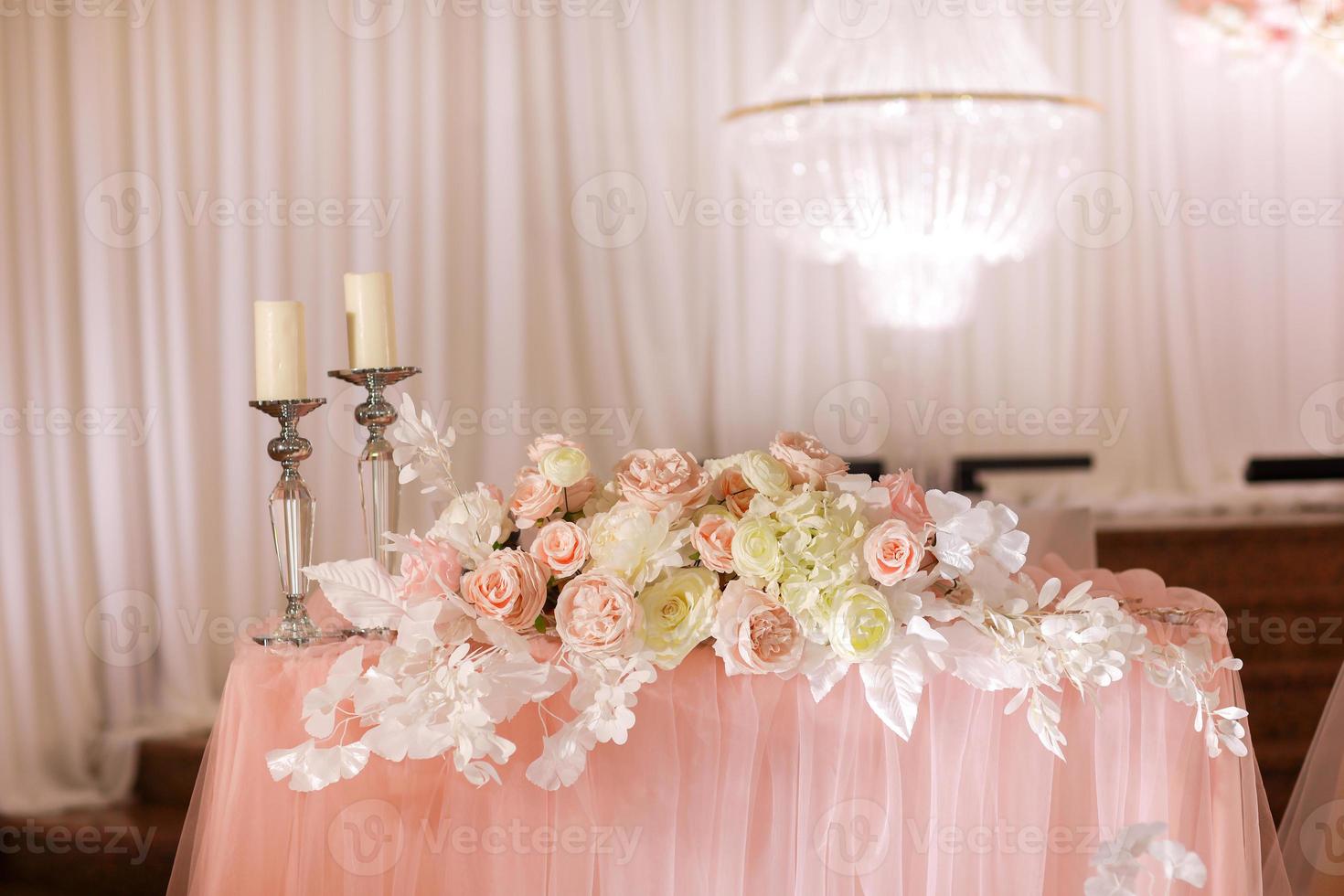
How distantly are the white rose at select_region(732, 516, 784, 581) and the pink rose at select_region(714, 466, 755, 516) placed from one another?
11 centimetres

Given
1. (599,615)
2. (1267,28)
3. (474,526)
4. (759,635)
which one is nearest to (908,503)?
(759,635)

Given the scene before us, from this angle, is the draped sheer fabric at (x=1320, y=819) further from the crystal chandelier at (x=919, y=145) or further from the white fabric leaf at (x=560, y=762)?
the crystal chandelier at (x=919, y=145)

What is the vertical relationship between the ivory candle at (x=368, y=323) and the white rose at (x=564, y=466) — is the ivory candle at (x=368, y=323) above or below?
above

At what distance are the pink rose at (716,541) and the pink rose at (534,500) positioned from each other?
0.56 ft

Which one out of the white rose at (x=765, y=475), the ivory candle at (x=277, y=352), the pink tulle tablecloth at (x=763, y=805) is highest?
the ivory candle at (x=277, y=352)

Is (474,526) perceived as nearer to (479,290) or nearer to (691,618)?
(691,618)

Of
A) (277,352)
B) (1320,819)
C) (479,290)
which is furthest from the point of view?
(479,290)

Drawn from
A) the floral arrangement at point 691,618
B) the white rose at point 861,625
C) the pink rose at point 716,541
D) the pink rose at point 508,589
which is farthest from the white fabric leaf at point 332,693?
the white rose at point 861,625

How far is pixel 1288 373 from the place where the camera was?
16.3 feet

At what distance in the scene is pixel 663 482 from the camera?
1.29 metres

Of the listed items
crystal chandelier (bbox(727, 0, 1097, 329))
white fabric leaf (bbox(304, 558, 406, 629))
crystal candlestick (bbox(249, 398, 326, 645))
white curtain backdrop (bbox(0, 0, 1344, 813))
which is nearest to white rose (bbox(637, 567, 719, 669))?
white fabric leaf (bbox(304, 558, 406, 629))

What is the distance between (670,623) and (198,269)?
2.67 meters

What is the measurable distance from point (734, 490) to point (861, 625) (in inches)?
9.6

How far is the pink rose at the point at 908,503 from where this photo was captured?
127 cm
